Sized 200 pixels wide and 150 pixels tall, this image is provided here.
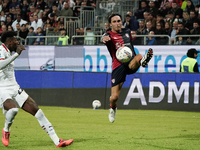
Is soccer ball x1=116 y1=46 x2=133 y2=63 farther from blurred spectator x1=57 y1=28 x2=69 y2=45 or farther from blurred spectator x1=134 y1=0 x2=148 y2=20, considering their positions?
blurred spectator x1=134 y1=0 x2=148 y2=20

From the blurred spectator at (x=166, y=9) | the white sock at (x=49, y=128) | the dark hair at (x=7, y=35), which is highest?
the blurred spectator at (x=166, y=9)

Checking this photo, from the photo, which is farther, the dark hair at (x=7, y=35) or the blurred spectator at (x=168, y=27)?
the blurred spectator at (x=168, y=27)

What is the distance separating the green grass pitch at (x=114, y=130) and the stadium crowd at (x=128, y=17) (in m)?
4.48

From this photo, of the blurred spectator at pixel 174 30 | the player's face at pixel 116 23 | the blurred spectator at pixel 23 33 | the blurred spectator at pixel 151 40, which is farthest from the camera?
the blurred spectator at pixel 23 33

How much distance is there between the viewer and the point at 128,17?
19562mm

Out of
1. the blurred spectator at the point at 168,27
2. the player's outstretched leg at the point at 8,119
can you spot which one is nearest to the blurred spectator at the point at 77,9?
the blurred spectator at the point at 168,27

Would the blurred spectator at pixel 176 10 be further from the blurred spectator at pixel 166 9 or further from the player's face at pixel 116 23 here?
the player's face at pixel 116 23

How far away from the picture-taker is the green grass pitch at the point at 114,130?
8039mm

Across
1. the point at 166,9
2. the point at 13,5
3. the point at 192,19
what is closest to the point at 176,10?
the point at 166,9

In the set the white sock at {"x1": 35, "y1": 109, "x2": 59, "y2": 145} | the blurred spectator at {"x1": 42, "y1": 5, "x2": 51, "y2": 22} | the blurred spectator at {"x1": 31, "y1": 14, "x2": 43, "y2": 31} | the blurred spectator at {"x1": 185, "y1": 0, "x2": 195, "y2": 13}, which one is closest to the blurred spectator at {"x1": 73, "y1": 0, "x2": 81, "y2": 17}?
the blurred spectator at {"x1": 42, "y1": 5, "x2": 51, "y2": 22}

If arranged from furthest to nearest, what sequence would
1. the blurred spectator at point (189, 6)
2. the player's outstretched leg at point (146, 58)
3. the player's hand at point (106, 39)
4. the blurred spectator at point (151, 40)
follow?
the blurred spectator at point (189, 6)
the blurred spectator at point (151, 40)
the player's hand at point (106, 39)
the player's outstretched leg at point (146, 58)

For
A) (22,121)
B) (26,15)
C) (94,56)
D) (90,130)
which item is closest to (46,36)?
(94,56)

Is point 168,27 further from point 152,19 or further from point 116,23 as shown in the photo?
point 116,23

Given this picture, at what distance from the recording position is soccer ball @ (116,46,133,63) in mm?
9422
